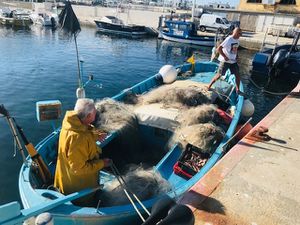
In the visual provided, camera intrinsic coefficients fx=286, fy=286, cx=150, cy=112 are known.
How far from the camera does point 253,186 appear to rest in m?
5.39

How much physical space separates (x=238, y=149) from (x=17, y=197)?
552cm

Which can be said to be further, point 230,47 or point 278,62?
point 278,62

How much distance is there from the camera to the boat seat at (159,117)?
7.54m

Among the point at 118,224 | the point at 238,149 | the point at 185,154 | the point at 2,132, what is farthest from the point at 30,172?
the point at 2,132

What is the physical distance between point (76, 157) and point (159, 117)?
12.1 ft

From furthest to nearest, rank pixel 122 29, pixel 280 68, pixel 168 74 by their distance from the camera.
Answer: pixel 122 29 → pixel 280 68 → pixel 168 74

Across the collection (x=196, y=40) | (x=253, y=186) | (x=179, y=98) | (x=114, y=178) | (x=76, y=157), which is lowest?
(x=196, y=40)

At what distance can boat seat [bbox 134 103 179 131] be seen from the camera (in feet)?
24.7

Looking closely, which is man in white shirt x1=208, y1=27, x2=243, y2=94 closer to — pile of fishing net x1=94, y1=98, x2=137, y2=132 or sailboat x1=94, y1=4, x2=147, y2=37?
pile of fishing net x1=94, y1=98, x2=137, y2=132

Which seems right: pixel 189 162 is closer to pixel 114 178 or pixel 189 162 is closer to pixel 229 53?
pixel 114 178

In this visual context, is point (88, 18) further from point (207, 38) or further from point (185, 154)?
point (185, 154)

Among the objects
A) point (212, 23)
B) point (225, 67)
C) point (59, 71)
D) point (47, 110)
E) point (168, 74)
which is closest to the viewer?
point (47, 110)

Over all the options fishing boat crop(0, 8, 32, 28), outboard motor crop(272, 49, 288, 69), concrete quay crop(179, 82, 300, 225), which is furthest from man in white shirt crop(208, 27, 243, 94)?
fishing boat crop(0, 8, 32, 28)

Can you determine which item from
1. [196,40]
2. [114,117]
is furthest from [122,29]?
[114,117]
